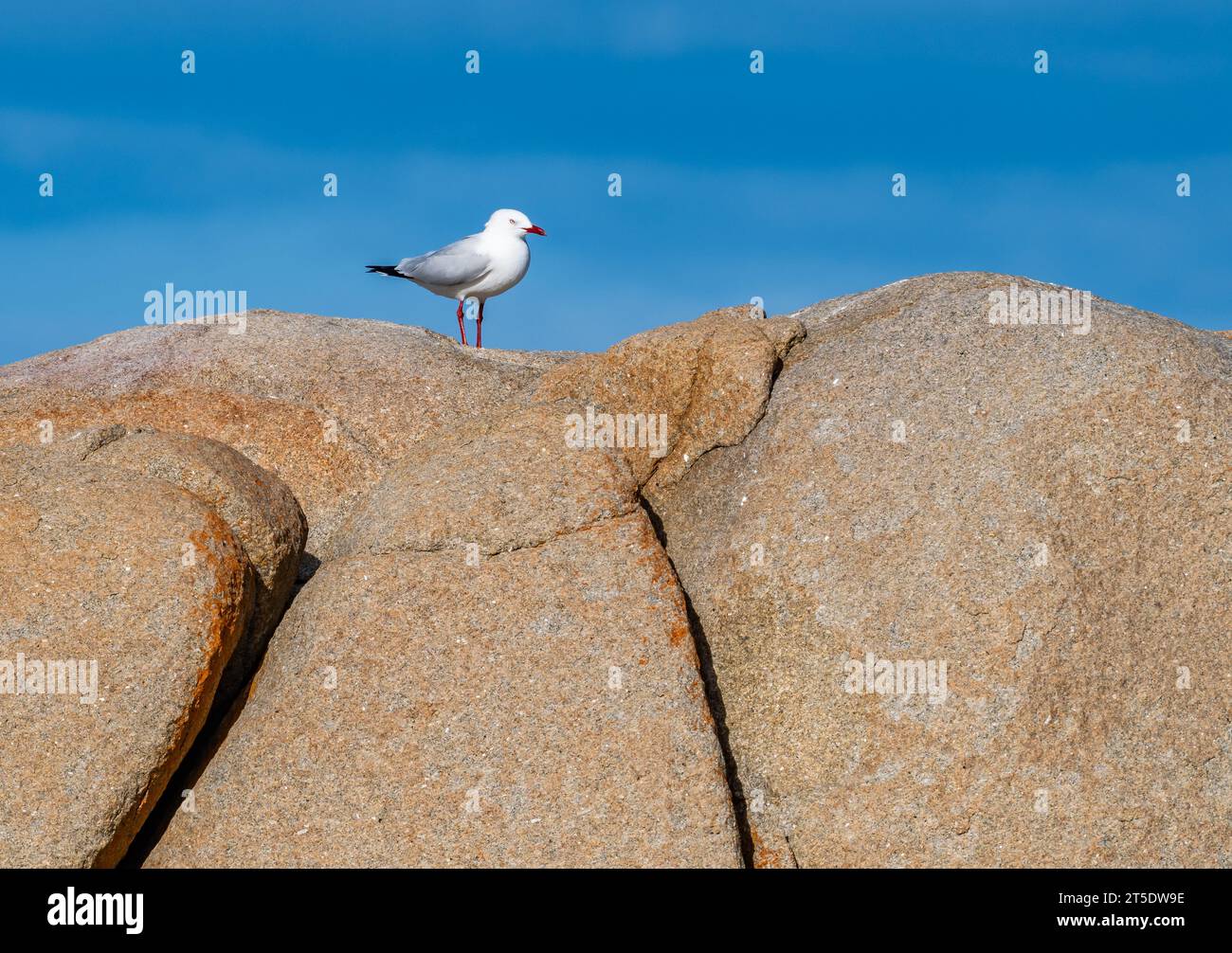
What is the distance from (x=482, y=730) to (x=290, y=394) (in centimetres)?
403

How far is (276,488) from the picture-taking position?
8.16 meters

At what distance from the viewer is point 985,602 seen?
22.7 ft

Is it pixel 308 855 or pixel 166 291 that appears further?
pixel 166 291

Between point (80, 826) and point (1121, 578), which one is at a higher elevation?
point (1121, 578)

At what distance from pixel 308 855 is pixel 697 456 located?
338cm

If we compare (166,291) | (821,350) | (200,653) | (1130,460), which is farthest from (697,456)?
(166,291)

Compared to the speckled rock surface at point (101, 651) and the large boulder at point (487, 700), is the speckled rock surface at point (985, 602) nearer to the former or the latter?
the large boulder at point (487, 700)

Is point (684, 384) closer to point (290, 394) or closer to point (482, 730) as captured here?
point (482, 730)

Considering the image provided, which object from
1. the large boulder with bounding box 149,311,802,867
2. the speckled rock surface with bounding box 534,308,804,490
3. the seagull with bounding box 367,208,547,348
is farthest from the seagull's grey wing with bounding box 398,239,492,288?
the large boulder with bounding box 149,311,802,867

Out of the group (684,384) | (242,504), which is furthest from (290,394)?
(684,384)

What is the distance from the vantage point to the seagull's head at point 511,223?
14.0 m

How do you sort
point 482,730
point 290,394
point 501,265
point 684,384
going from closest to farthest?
point 482,730, point 684,384, point 290,394, point 501,265

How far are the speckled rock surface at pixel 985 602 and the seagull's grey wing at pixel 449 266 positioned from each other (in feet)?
20.3
